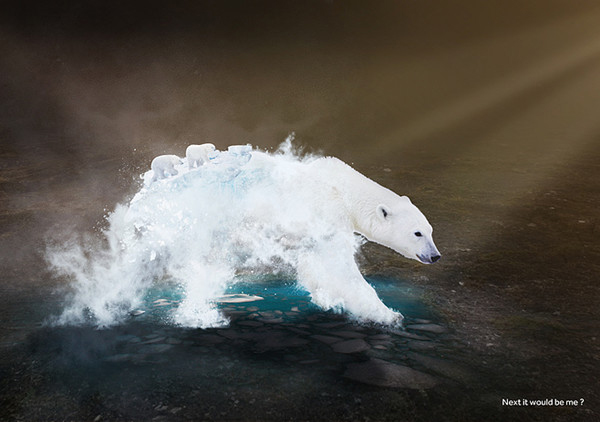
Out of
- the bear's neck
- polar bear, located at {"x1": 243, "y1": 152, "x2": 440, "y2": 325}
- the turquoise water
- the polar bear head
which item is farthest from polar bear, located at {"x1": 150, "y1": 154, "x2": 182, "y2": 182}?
the polar bear head

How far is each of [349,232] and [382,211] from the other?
12.2 inches

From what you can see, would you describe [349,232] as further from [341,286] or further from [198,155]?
[198,155]

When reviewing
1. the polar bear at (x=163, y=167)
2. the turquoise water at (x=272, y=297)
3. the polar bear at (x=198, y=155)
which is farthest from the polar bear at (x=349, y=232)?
the polar bear at (x=163, y=167)

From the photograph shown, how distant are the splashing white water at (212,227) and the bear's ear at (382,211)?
0.29m

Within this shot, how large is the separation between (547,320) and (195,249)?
2.56 metres

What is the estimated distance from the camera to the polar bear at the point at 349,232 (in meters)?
2.95

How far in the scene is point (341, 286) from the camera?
3021 mm

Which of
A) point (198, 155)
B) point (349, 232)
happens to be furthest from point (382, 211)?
point (198, 155)

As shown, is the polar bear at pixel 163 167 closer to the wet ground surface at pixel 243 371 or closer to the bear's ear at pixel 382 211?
the wet ground surface at pixel 243 371

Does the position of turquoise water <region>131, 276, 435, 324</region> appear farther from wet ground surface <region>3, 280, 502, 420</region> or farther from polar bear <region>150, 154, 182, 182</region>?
polar bear <region>150, 154, 182, 182</region>

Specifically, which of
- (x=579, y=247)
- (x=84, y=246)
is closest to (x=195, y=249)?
(x=84, y=246)

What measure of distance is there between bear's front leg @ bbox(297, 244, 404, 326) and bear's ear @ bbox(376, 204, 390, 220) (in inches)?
12.6

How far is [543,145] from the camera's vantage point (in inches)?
400

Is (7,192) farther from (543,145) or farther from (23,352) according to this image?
(543,145)
